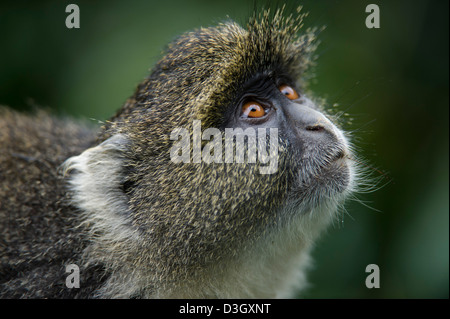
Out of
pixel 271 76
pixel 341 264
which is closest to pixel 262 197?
pixel 271 76

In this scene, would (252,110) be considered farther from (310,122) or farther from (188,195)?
(188,195)

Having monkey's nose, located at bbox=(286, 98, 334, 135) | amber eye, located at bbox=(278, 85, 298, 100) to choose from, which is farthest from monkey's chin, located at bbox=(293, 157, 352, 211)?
amber eye, located at bbox=(278, 85, 298, 100)

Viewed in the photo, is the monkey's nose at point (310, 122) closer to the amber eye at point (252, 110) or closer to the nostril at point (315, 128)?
the nostril at point (315, 128)

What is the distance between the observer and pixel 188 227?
4.01m

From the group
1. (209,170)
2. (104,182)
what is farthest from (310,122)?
(104,182)

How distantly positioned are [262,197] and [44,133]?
2699 mm

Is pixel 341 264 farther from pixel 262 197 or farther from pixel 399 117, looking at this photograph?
pixel 262 197

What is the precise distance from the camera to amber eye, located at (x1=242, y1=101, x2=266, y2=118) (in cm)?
416

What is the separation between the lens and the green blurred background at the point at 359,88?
18.1 ft

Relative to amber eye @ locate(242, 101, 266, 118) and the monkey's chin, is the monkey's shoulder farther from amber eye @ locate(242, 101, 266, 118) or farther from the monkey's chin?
the monkey's chin

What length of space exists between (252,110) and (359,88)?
8.37 ft

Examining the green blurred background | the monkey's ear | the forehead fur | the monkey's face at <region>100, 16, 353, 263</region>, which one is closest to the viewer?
the monkey's face at <region>100, 16, 353, 263</region>

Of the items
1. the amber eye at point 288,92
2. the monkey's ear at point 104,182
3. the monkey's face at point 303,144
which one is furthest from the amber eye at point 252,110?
the monkey's ear at point 104,182

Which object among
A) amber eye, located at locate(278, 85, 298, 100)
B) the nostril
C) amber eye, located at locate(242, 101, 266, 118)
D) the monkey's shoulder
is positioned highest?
amber eye, located at locate(278, 85, 298, 100)
